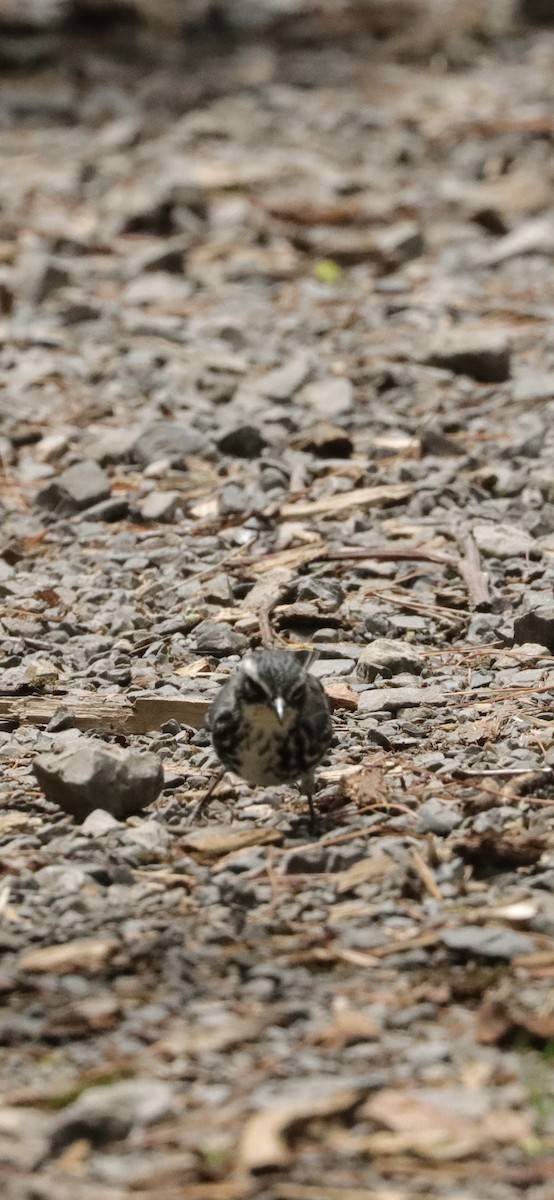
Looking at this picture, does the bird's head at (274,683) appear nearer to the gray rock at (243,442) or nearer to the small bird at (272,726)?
the small bird at (272,726)

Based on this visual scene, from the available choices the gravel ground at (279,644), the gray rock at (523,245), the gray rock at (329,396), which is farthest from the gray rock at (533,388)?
the gray rock at (523,245)

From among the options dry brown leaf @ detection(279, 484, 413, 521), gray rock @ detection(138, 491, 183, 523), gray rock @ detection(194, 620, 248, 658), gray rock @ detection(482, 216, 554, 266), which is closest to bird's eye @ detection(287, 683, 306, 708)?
gray rock @ detection(194, 620, 248, 658)

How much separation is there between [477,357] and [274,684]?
15.8ft

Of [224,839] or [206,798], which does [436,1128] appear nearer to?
[224,839]

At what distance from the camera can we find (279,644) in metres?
6.49

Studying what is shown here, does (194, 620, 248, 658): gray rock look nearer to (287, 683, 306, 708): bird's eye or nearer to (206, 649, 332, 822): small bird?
(206, 649, 332, 822): small bird

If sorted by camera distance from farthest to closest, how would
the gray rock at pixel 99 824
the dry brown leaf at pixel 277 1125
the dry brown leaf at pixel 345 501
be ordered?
the dry brown leaf at pixel 345 501 < the gray rock at pixel 99 824 < the dry brown leaf at pixel 277 1125

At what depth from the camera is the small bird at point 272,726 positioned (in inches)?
200

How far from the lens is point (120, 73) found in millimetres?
17984

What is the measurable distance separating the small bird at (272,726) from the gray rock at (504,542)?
7.28ft

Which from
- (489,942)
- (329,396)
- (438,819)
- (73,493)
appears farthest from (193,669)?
(329,396)

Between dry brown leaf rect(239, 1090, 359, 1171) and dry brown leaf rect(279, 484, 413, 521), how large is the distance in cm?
448

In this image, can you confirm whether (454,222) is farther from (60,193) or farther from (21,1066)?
(21,1066)

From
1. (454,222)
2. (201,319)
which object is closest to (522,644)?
(201,319)
